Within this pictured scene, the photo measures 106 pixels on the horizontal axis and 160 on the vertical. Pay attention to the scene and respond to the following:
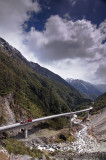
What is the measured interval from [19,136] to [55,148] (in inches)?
533

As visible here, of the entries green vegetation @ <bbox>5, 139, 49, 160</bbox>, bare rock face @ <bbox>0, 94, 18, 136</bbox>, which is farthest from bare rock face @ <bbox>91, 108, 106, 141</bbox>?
bare rock face @ <bbox>0, 94, 18, 136</bbox>

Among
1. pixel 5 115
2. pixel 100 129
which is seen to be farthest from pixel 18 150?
pixel 100 129

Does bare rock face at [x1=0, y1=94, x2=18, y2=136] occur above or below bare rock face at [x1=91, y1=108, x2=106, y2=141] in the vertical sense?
above

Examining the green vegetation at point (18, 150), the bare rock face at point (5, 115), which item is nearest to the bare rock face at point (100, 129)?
the green vegetation at point (18, 150)

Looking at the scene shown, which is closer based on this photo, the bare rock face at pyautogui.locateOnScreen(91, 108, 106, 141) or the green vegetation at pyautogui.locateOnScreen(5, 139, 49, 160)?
the green vegetation at pyautogui.locateOnScreen(5, 139, 49, 160)

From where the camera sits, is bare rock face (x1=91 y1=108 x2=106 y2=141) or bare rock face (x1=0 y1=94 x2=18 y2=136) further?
bare rock face (x1=91 y1=108 x2=106 y2=141)

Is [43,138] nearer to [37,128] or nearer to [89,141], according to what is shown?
[37,128]

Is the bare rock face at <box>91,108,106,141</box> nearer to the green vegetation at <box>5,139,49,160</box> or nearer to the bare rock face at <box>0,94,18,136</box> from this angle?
the green vegetation at <box>5,139,49,160</box>

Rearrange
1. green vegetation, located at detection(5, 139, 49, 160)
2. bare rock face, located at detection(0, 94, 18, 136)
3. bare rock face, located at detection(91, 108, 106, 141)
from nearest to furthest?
→ green vegetation, located at detection(5, 139, 49, 160)
bare rock face, located at detection(0, 94, 18, 136)
bare rock face, located at detection(91, 108, 106, 141)

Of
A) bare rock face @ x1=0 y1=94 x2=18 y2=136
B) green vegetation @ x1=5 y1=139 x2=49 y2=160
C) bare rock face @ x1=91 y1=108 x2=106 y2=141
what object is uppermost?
bare rock face @ x1=0 y1=94 x2=18 y2=136

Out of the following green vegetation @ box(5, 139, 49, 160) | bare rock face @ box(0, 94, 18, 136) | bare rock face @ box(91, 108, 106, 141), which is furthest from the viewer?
bare rock face @ box(91, 108, 106, 141)

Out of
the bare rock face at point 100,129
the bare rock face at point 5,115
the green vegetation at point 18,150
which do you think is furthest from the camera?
the bare rock face at point 100,129

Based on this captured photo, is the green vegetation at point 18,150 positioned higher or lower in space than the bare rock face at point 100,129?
higher

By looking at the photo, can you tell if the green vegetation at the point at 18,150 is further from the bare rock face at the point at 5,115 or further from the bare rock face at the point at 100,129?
the bare rock face at the point at 100,129
